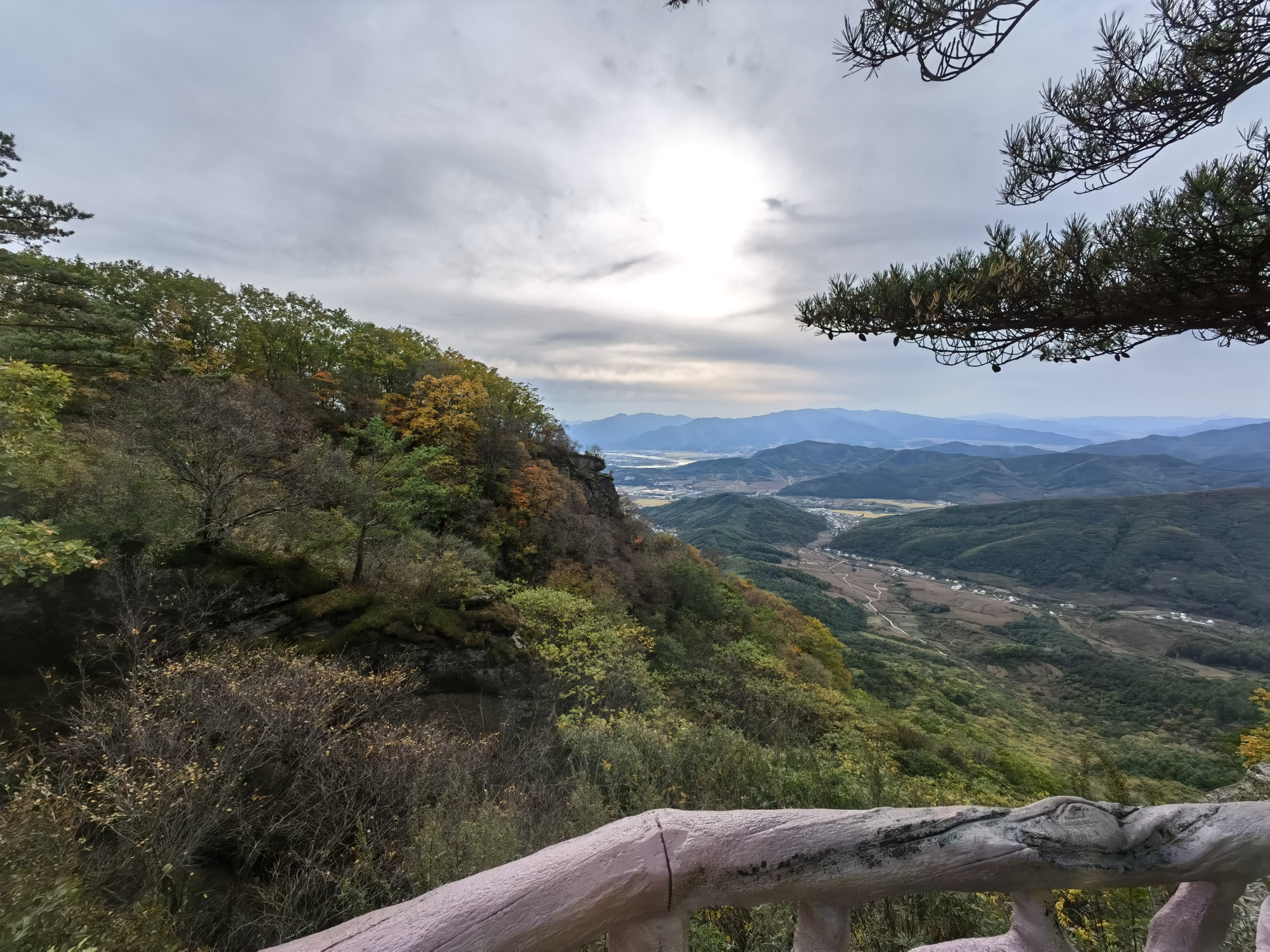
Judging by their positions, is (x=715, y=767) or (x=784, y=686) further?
(x=784, y=686)

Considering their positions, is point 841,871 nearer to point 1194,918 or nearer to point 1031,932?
point 1031,932

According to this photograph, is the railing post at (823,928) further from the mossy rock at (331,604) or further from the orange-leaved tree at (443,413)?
the orange-leaved tree at (443,413)

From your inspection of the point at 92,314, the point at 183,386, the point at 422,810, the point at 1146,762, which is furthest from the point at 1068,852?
the point at 1146,762

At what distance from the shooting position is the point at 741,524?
111m

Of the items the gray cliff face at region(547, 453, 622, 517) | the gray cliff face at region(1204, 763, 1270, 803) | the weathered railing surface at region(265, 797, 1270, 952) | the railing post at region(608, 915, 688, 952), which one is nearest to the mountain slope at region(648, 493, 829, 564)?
the gray cliff face at region(547, 453, 622, 517)

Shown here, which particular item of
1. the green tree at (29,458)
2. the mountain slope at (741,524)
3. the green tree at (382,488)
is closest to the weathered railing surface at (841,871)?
the green tree at (29,458)

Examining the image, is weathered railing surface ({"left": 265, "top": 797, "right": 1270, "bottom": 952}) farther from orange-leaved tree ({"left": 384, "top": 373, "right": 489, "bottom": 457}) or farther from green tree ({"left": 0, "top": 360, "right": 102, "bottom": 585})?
orange-leaved tree ({"left": 384, "top": 373, "right": 489, "bottom": 457})

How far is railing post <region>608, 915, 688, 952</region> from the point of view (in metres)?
1.32

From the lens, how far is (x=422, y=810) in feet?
15.8

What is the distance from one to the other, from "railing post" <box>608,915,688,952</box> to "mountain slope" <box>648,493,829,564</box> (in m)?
83.7

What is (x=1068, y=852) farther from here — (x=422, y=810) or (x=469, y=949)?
(x=422, y=810)

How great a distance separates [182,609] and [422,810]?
14.7 feet

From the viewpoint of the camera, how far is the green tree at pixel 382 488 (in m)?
8.39

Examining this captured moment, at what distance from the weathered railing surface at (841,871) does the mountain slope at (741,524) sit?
3274 inches
